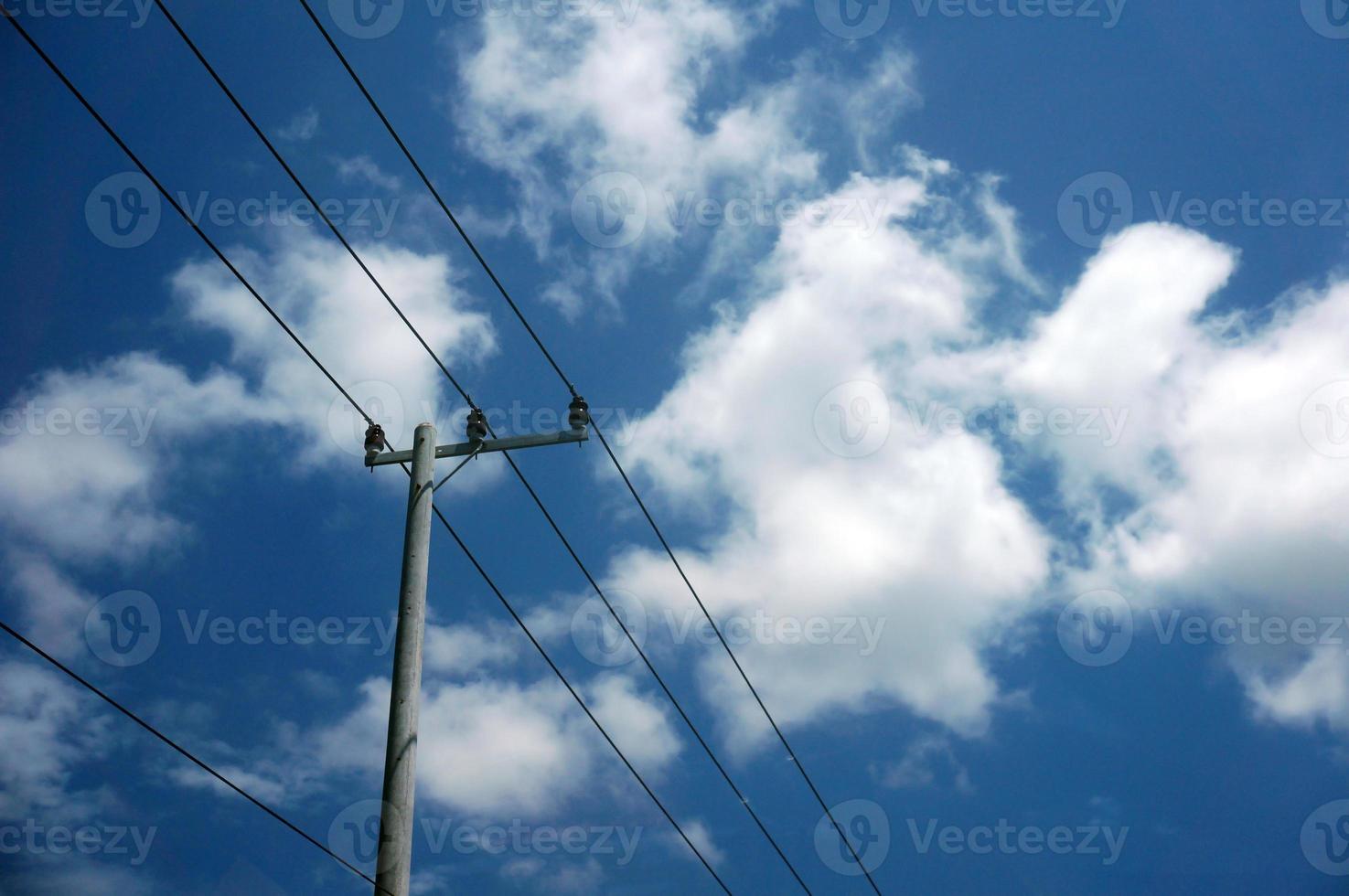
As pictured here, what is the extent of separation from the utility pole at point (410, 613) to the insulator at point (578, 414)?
10 mm

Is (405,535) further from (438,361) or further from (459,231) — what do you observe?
(459,231)

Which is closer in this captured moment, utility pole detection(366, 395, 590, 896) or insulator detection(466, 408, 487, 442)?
utility pole detection(366, 395, 590, 896)

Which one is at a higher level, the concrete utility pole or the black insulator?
the black insulator

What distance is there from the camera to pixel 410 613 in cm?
1139

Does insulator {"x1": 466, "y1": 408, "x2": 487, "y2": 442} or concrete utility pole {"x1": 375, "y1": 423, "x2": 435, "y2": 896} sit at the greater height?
insulator {"x1": 466, "y1": 408, "x2": 487, "y2": 442}

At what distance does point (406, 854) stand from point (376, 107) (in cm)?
682

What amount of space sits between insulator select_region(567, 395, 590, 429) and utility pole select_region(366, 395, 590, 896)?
10 millimetres

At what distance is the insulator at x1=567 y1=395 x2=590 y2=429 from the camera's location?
1318 centimetres

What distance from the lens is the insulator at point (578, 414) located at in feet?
43.2

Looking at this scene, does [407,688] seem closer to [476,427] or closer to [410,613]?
[410,613]

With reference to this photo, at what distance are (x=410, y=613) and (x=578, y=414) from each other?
3.09 metres

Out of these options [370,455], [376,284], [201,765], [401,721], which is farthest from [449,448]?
[201,765]

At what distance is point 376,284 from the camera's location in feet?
40.2

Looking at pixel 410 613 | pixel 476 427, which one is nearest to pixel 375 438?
pixel 476 427
